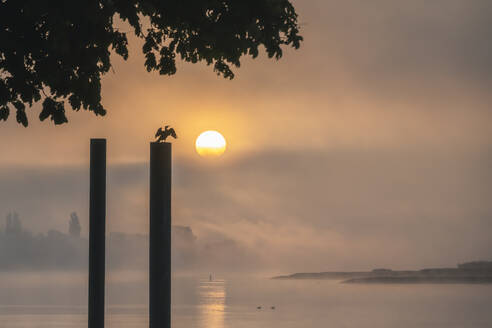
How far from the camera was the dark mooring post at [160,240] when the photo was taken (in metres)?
16.5

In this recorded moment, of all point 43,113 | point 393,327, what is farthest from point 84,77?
point 393,327

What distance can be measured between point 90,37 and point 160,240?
3.82m

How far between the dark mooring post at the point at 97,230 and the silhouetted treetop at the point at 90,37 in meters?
1.21

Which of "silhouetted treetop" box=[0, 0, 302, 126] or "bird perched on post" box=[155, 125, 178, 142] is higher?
"silhouetted treetop" box=[0, 0, 302, 126]

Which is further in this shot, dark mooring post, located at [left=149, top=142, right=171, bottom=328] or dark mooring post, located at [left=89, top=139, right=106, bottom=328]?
dark mooring post, located at [left=89, top=139, right=106, bottom=328]

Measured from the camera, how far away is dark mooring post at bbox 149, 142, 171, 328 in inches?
650

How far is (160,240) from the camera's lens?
16516 millimetres

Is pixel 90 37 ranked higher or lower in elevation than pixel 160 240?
higher

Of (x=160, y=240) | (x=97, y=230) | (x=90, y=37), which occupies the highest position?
(x=90, y=37)

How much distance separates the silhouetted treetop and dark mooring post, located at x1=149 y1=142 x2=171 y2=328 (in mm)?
2643

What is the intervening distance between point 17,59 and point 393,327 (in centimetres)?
12575

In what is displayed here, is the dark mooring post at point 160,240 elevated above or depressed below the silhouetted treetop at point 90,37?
below

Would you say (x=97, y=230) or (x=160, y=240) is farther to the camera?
(x=97, y=230)

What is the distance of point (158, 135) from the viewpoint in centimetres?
→ 1695
